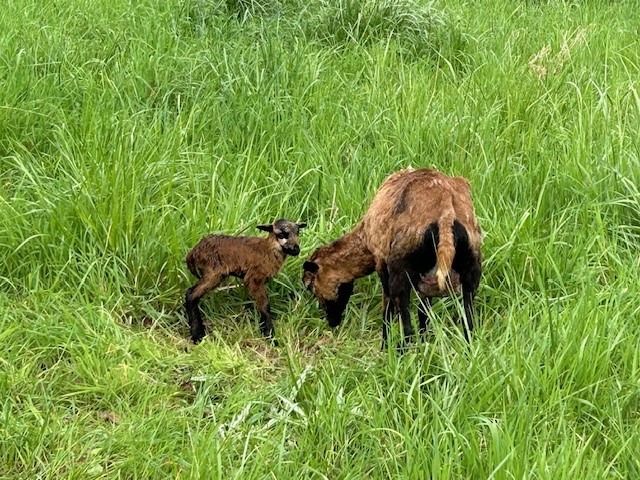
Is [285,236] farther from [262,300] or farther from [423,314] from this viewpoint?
[423,314]

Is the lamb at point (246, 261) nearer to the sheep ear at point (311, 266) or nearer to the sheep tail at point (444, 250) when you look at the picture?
the sheep ear at point (311, 266)

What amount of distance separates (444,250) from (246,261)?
0.95 metres

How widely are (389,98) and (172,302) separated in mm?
1984

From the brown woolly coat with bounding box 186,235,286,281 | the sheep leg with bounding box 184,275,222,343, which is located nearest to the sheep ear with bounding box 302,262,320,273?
the brown woolly coat with bounding box 186,235,286,281

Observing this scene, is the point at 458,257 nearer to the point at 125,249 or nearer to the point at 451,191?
the point at 451,191

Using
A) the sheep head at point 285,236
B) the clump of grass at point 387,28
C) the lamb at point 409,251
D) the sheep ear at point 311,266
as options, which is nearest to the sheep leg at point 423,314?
the lamb at point 409,251

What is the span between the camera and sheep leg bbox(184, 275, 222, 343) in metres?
3.56

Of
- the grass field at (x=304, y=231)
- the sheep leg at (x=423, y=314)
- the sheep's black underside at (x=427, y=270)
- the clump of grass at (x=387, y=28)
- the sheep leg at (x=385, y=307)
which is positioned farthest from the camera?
the clump of grass at (x=387, y=28)

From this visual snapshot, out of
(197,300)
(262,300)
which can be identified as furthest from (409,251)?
(197,300)

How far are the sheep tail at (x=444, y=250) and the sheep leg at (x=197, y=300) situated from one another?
3.29 feet

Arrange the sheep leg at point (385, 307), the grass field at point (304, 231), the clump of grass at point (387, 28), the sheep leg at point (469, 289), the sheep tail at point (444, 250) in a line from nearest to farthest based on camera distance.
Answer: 1. the grass field at point (304, 231)
2. the sheep tail at point (444, 250)
3. the sheep leg at point (469, 289)
4. the sheep leg at point (385, 307)
5. the clump of grass at point (387, 28)

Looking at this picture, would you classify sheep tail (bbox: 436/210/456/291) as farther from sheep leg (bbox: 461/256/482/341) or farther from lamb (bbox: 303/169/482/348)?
sheep leg (bbox: 461/256/482/341)

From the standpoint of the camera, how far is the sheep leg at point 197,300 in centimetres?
356

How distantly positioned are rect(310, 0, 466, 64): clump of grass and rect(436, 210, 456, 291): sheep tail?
281 cm
